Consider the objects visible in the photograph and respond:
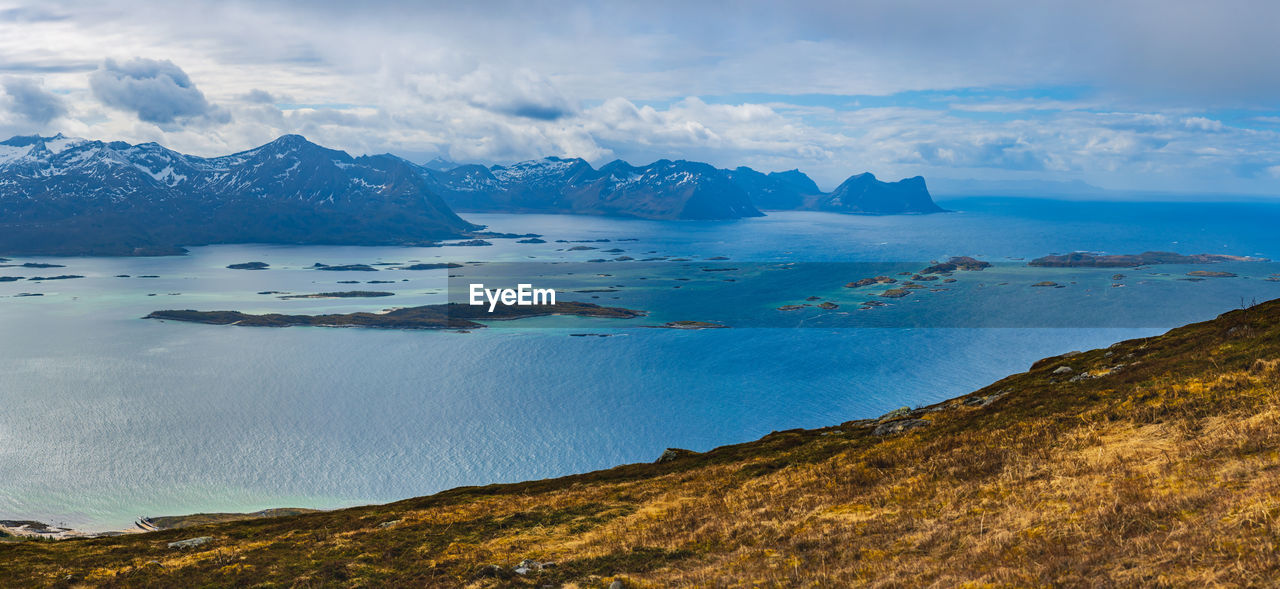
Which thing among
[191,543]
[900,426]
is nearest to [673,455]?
[900,426]

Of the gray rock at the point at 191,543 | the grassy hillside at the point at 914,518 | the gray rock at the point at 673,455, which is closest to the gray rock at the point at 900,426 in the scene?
the grassy hillside at the point at 914,518

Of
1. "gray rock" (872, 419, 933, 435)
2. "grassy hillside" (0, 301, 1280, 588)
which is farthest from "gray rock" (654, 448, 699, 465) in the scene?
"gray rock" (872, 419, 933, 435)

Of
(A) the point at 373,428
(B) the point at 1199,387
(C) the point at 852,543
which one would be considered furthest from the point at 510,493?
(A) the point at 373,428

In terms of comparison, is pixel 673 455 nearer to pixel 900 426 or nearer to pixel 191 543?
pixel 900 426

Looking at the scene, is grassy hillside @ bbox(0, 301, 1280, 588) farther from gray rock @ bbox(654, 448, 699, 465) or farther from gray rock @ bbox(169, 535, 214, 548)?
gray rock @ bbox(654, 448, 699, 465)

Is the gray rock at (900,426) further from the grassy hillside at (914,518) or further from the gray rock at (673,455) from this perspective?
the gray rock at (673,455)
